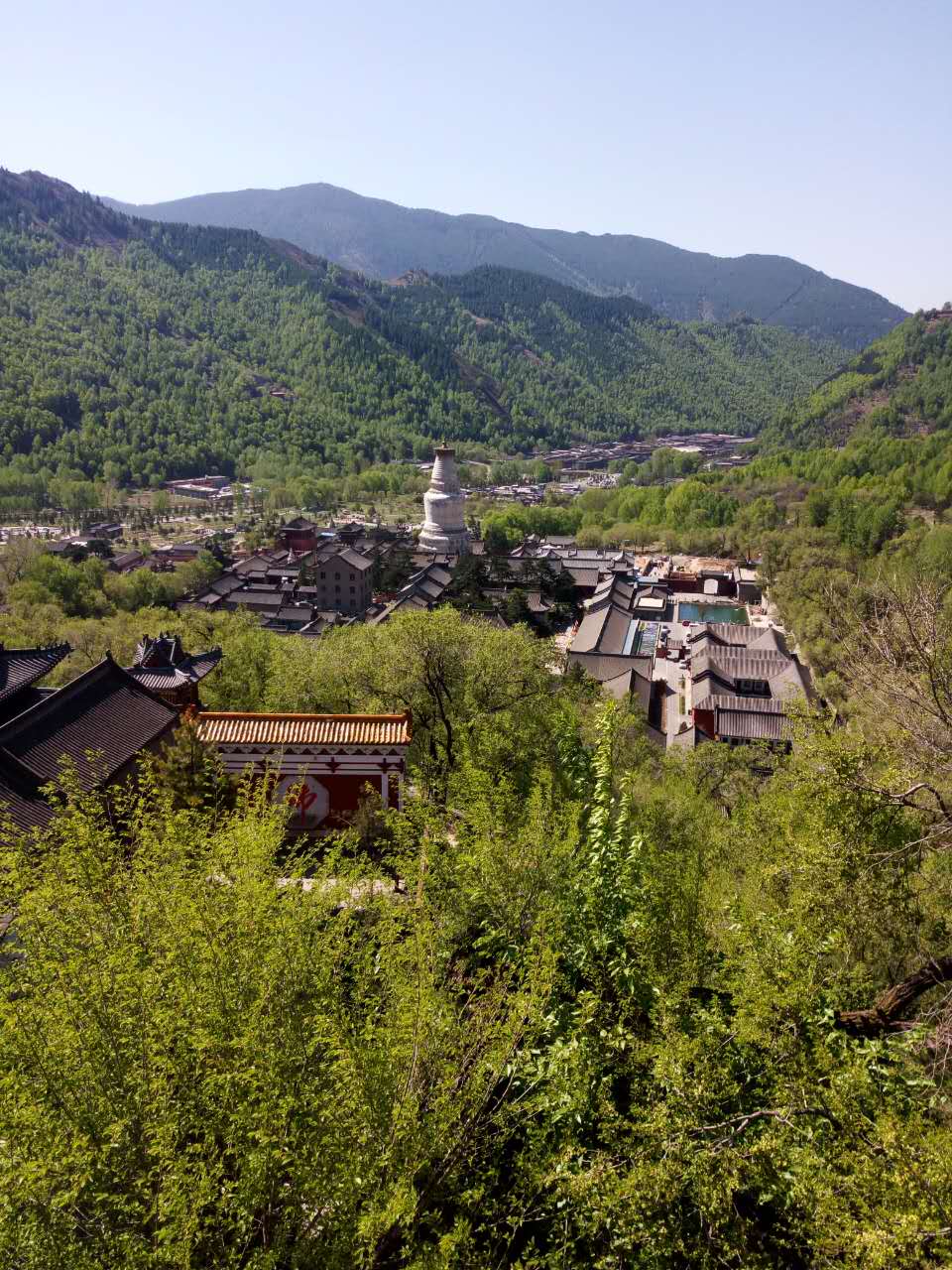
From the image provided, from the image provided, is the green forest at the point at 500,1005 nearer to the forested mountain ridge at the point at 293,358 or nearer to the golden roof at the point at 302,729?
the golden roof at the point at 302,729

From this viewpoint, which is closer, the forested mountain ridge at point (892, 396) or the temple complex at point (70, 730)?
the temple complex at point (70, 730)

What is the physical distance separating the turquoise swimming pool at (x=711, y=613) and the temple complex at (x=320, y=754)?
32.1 metres

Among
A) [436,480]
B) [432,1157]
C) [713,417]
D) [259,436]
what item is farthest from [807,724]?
[713,417]

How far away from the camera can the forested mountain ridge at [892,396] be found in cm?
7888

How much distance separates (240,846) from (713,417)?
148381 mm

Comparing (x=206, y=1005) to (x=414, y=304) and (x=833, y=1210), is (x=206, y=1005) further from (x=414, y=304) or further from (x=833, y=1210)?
(x=414, y=304)

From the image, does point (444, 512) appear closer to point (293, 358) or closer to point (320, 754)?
point (320, 754)

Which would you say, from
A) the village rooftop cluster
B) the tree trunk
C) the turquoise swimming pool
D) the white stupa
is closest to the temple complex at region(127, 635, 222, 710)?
the village rooftop cluster

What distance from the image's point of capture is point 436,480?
56.0 metres

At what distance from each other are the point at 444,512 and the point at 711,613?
21190mm

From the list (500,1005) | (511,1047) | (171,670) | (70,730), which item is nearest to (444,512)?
(171,670)

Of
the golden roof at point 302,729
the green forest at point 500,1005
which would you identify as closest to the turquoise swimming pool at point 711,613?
the green forest at point 500,1005

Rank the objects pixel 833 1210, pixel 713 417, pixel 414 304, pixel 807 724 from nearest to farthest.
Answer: pixel 833 1210 → pixel 807 724 → pixel 713 417 → pixel 414 304

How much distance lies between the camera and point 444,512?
182 feet
